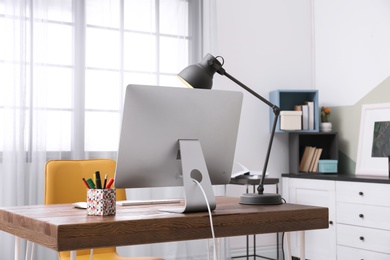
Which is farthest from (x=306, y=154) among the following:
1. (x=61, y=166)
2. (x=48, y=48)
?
(x=61, y=166)

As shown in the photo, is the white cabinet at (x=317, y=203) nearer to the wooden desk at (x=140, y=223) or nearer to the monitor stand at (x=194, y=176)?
the wooden desk at (x=140, y=223)

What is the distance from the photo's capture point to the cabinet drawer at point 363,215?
3.80 metres

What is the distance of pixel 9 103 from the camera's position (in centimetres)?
363

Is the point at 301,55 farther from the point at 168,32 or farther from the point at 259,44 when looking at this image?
the point at 168,32

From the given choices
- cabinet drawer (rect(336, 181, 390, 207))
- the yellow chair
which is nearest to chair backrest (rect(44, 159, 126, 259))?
the yellow chair

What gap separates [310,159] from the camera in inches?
190

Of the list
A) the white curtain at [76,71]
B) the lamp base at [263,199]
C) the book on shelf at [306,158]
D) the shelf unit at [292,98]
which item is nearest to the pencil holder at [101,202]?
the lamp base at [263,199]

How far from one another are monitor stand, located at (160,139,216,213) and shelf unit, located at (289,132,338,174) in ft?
9.35

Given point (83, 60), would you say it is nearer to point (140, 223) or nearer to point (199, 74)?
point (199, 74)

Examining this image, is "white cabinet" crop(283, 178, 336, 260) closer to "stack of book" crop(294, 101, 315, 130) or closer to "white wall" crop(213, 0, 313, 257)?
"white wall" crop(213, 0, 313, 257)

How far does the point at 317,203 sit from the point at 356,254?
0.53 metres

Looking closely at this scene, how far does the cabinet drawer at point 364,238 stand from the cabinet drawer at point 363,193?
193mm

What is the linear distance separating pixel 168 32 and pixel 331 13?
62.2 inches

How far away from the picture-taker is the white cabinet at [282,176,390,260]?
151 inches
